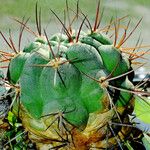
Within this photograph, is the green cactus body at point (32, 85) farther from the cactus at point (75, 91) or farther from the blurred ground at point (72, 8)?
the blurred ground at point (72, 8)

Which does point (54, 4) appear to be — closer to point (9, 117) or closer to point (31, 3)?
point (31, 3)

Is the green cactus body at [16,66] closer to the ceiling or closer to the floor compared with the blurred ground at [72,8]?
closer to the ceiling

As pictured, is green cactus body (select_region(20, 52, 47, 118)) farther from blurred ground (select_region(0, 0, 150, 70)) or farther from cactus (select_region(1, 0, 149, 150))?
blurred ground (select_region(0, 0, 150, 70))

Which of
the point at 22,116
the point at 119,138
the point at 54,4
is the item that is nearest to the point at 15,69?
the point at 22,116

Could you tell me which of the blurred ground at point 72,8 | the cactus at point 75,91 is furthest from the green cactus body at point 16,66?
the blurred ground at point 72,8

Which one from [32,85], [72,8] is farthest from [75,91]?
[72,8]

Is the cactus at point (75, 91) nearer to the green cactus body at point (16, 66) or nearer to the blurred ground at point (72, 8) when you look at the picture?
the green cactus body at point (16, 66)

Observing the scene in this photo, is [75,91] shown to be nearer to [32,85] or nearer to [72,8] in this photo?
[32,85]

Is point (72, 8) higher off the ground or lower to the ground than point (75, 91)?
lower

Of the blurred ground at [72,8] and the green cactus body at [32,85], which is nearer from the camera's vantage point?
the green cactus body at [32,85]
